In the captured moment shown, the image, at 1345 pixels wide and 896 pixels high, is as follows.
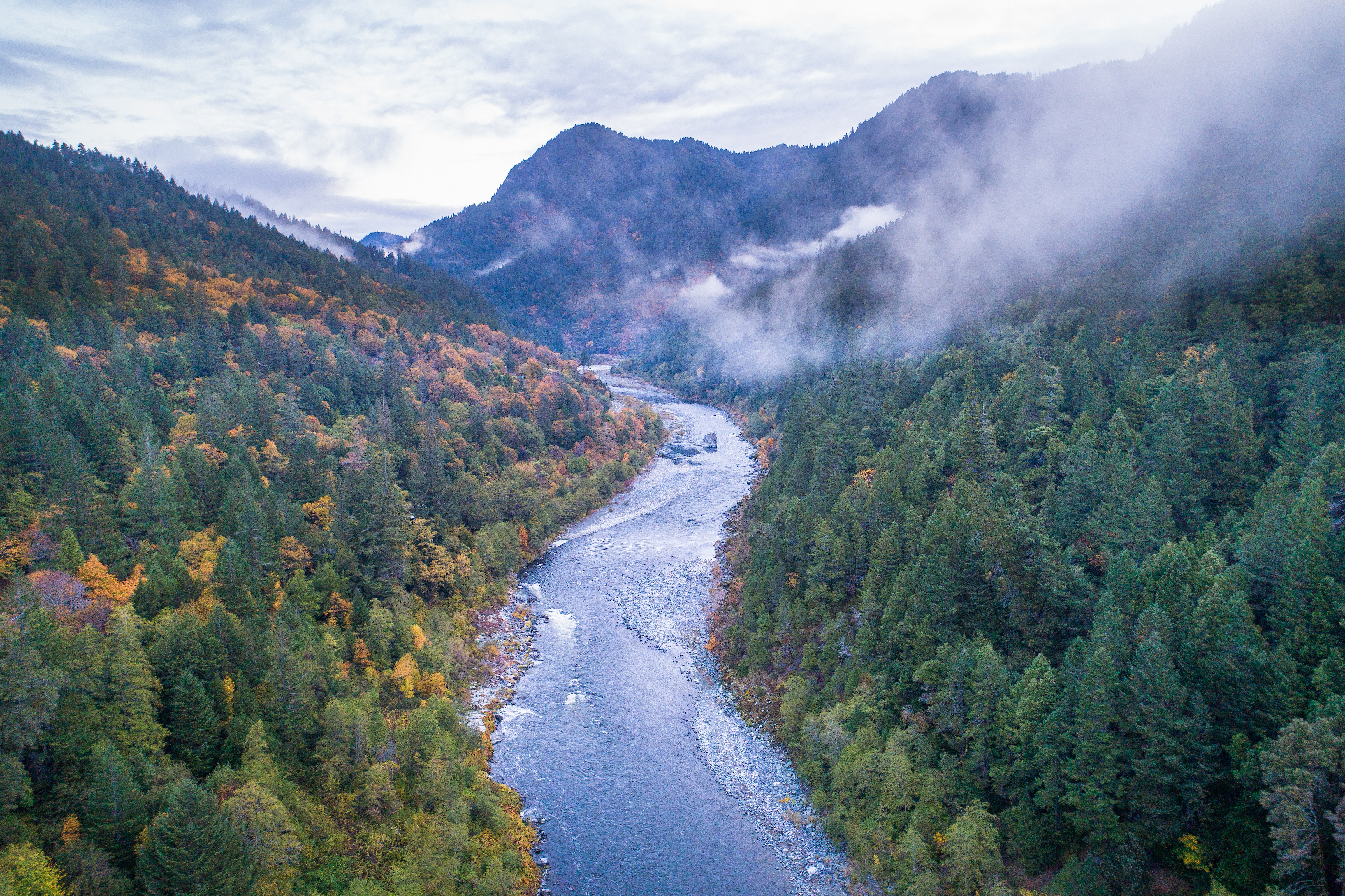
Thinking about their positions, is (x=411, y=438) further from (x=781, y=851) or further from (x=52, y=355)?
(x=781, y=851)

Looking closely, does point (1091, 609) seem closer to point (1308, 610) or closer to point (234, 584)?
point (1308, 610)

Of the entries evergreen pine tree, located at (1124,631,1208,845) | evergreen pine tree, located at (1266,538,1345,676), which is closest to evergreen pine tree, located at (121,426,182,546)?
evergreen pine tree, located at (1124,631,1208,845)

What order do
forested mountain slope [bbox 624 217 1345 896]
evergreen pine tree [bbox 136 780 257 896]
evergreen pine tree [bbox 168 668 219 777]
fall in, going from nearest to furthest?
1. evergreen pine tree [bbox 136 780 257 896]
2. forested mountain slope [bbox 624 217 1345 896]
3. evergreen pine tree [bbox 168 668 219 777]

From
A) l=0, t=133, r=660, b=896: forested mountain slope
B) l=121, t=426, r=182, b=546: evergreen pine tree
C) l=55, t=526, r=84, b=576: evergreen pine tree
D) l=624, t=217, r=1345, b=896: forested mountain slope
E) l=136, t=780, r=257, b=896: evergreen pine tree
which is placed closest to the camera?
l=136, t=780, r=257, b=896: evergreen pine tree

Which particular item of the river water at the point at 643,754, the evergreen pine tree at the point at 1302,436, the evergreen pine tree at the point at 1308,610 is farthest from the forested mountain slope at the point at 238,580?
the evergreen pine tree at the point at 1302,436

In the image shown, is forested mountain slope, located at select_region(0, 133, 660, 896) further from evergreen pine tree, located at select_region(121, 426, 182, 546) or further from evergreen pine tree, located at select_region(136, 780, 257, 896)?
evergreen pine tree, located at select_region(121, 426, 182, 546)

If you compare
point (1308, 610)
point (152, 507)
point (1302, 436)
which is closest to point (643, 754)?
point (1308, 610)

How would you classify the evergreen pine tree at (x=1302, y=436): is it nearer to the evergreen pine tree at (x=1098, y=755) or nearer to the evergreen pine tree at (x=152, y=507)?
the evergreen pine tree at (x=1098, y=755)
